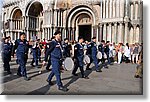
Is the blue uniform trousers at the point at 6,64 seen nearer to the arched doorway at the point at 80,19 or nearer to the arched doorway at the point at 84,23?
the arched doorway at the point at 84,23

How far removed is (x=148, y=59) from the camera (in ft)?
12.0

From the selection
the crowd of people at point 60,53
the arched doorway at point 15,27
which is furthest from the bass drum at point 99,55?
the arched doorway at point 15,27

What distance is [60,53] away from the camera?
3693 mm

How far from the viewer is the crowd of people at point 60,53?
12.1ft

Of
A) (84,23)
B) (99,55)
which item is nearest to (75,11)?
(84,23)

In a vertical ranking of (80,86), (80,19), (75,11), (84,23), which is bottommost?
(80,86)

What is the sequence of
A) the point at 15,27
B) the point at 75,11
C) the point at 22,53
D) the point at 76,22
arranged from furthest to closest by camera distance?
the point at 76,22 < the point at 75,11 < the point at 15,27 < the point at 22,53

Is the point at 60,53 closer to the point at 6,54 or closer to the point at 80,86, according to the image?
the point at 80,86

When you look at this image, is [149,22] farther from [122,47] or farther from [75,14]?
[75,14]

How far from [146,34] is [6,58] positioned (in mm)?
2738

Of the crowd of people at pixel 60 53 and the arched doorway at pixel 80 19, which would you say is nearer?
the crowd of people at pixel 60 53

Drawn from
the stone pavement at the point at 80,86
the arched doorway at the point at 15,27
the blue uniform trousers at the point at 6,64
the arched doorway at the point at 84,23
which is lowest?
the stone pavement at the point at 80,86

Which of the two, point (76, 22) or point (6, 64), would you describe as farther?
point (76, 22)

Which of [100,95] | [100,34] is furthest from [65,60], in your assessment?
[100,34]
